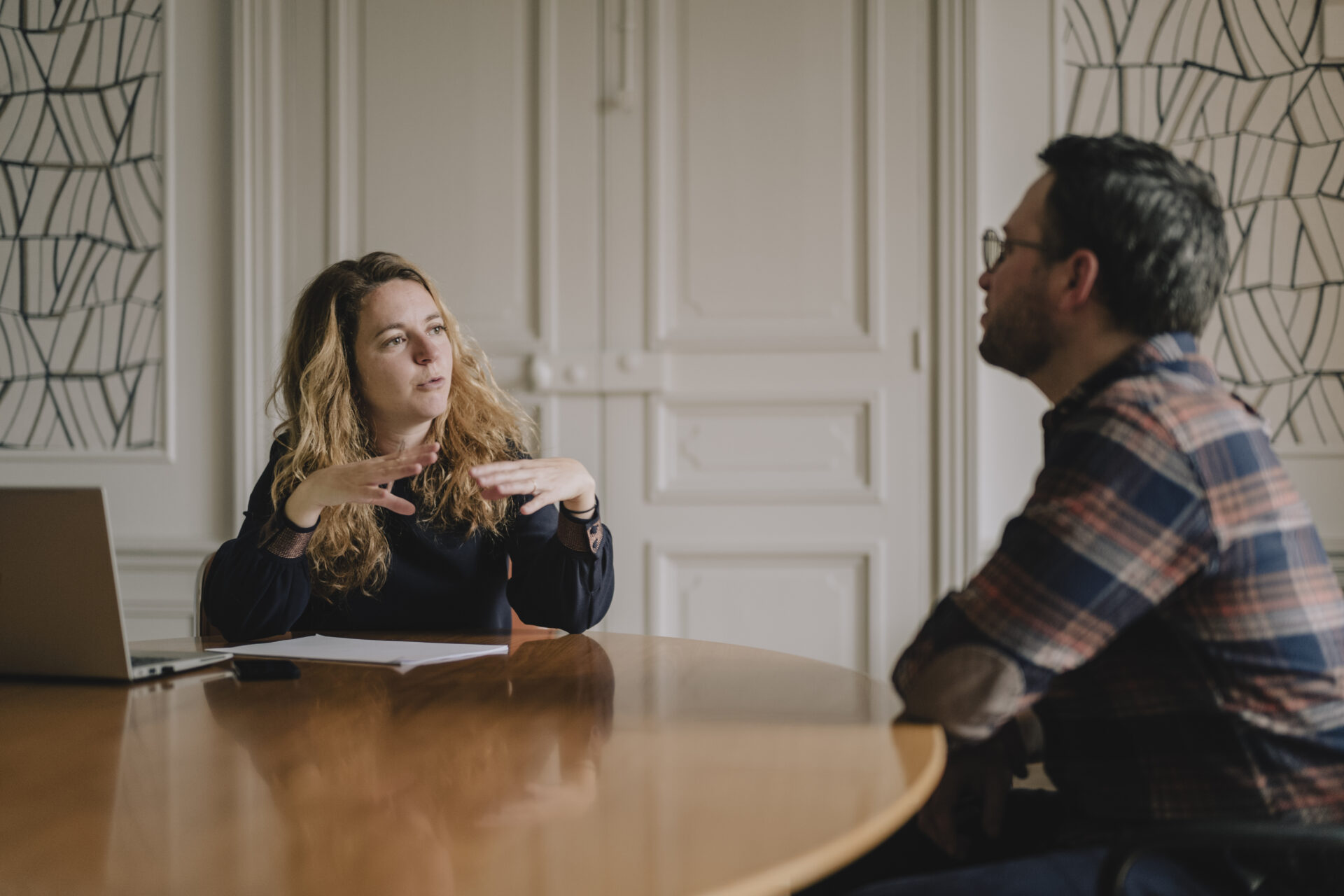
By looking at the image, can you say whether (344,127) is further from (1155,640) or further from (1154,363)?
(1155,640)

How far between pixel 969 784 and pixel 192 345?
2.70 metres

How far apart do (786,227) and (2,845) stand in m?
2.51

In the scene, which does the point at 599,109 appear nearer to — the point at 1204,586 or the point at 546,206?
the point at 546,206

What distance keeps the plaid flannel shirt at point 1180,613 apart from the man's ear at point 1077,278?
178 millimetres

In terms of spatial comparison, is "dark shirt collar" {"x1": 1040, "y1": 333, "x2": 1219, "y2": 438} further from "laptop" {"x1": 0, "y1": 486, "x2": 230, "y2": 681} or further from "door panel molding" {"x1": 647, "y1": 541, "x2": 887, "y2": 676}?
"door panel molding" {"x1": 647, "y1": 541, "x2": 887, "y2": 676}

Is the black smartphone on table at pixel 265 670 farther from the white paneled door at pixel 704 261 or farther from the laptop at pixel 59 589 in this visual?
the white paneled door at pixel 704 261

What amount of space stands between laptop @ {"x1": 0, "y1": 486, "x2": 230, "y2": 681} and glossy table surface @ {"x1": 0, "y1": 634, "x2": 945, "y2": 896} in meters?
0.04

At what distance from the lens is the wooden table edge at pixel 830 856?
24.3 inches

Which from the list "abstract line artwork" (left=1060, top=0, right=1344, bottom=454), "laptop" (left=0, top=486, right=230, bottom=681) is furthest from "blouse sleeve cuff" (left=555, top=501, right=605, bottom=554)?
"abstract line artwork" (left=1060, top=0, right=1344, bottom=454)

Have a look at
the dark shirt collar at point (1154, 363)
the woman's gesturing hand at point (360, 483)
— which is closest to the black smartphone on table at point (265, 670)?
the woman's gesturing hand at point (360, 483)

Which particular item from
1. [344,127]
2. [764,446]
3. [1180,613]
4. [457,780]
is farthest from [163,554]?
[1180,613]

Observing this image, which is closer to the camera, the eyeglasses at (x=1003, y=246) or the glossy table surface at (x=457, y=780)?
the glossy table surface at (x=457, y=780)

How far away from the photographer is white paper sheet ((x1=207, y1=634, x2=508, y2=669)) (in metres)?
1.35

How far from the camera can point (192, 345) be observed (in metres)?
3.07
